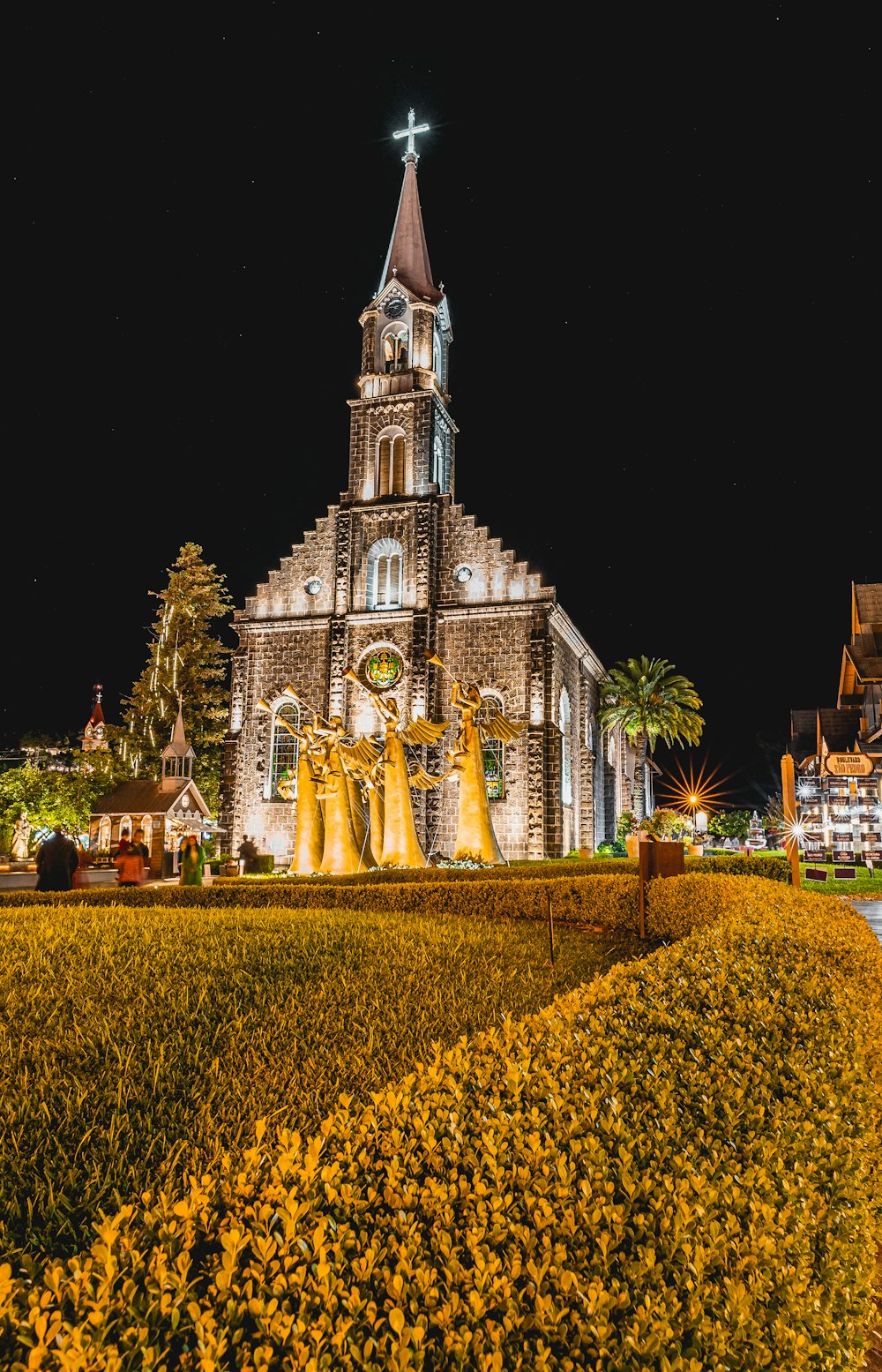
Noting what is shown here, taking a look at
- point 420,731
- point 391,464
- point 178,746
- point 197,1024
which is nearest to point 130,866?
point 420,731

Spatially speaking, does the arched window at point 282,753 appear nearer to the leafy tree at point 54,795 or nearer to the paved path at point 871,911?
the leafy tree at point 54,795

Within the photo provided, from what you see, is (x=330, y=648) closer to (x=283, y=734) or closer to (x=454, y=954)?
(x=283, y=734)

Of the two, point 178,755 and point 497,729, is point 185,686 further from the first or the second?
point 497,729

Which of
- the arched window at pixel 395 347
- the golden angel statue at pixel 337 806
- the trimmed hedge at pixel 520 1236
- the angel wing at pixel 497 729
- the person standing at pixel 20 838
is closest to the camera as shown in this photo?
the trimmed hedge at pixel 520 1236

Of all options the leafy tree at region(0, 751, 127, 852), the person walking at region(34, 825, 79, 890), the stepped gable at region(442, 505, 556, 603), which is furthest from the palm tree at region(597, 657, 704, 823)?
the person walking at region(34, 825, 79, 890)

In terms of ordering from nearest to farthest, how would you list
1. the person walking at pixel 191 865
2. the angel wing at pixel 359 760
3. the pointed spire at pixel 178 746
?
the person walking at pixel 191 865, the angel wing at pixel 359 760, the pointed spire at pixel 178 746

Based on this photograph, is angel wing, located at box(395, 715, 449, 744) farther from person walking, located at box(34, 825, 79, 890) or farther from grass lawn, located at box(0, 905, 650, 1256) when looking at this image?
grass lawn, located at box(0, 905, 650, 1256)

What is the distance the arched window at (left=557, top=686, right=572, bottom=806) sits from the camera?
116ft

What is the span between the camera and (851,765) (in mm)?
35219

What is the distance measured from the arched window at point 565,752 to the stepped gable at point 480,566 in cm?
521

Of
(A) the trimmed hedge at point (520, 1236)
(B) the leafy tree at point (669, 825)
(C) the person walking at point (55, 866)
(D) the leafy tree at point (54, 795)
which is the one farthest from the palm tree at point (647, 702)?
(A) the trimmed hedge at point (520, 1236)

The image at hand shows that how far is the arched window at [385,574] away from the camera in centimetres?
3562

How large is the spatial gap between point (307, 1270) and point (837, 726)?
54.9 metres

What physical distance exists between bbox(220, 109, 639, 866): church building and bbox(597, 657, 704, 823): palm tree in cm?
1187
